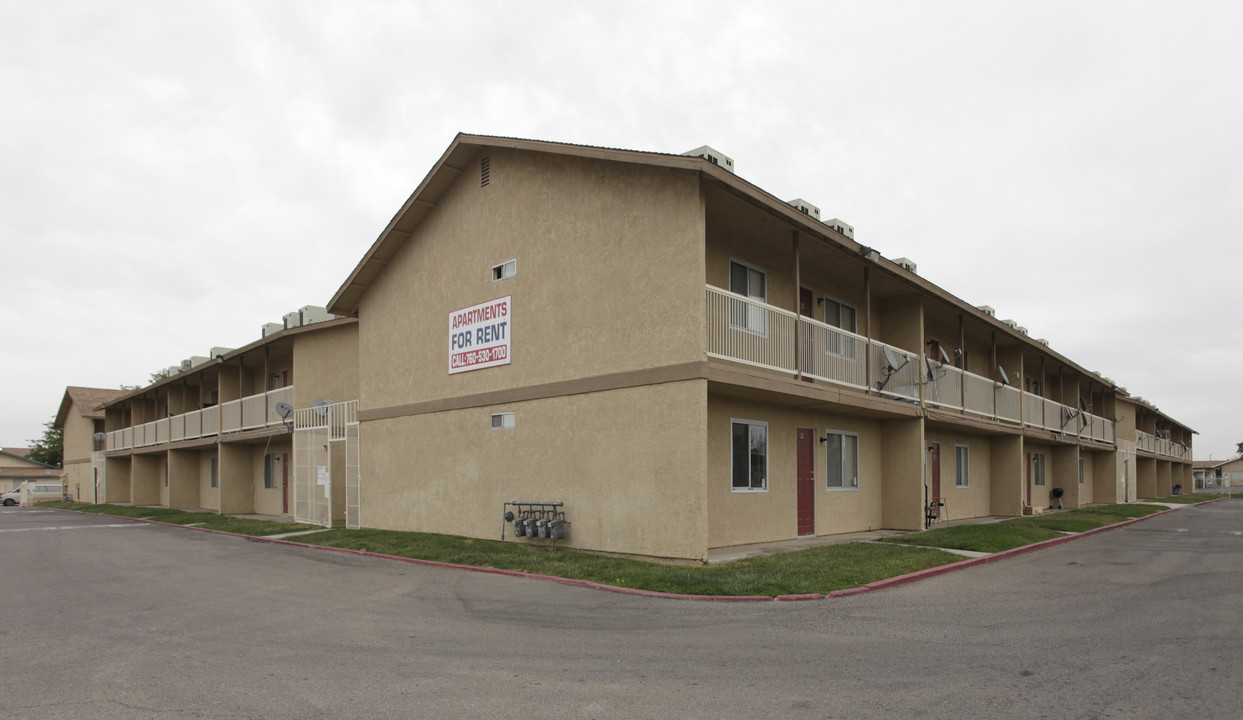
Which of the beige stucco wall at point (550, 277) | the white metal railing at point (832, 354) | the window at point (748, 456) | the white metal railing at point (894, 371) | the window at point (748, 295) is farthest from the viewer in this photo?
the white metal railing at point (894, 371)

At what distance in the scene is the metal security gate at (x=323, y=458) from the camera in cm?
2292

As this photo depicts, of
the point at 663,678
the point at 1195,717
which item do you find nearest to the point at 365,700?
the point at 663,678

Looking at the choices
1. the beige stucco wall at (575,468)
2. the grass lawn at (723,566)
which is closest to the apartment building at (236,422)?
the beige stucco wall at (575,468)

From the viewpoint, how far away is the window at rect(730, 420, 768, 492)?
15.4 meters

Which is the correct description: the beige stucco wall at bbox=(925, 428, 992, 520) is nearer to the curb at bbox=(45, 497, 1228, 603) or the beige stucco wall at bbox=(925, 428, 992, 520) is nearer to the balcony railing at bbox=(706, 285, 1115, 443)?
the balcony railing at bbox=(706, 285, 1115, 443)

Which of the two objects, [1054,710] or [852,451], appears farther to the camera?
[852,451]

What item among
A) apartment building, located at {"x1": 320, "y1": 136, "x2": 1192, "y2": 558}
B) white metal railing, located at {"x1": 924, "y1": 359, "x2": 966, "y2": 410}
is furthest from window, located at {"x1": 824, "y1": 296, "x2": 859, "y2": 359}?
white metal railing, located at {"x1": 924, "y1": 359, "x2": 966, "y2": 410}

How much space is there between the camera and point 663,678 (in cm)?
668

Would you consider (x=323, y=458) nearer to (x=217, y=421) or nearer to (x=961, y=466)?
(x=217, y=421)

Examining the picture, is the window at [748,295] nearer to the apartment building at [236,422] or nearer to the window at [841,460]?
the window at [841,460]

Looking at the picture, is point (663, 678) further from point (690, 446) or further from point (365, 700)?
point (690, 446)

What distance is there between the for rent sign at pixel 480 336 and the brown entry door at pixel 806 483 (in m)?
6.65

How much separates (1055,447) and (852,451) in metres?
19.3

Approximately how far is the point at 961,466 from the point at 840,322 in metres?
8.01
